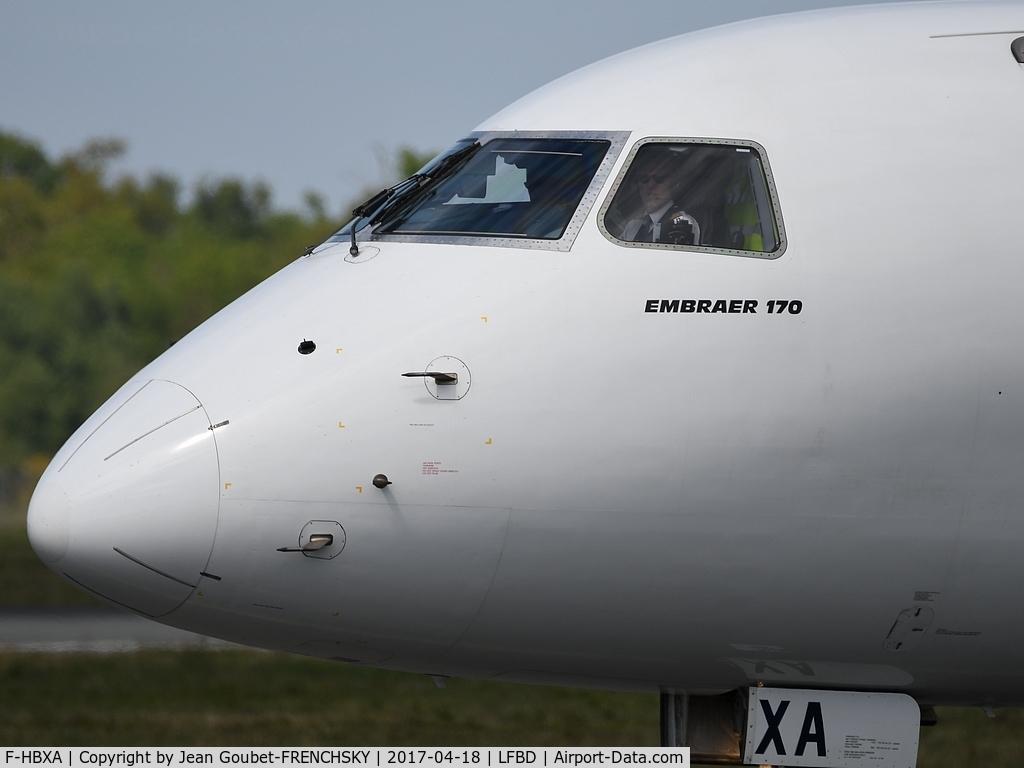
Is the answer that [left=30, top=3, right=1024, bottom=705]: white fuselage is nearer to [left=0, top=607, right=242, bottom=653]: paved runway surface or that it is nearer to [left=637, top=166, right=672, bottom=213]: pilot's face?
[left=637, top=166, right=672, bottom=213]: pilot's face

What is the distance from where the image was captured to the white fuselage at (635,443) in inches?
252

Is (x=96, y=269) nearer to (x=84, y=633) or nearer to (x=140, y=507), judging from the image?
(x=84, y=633)

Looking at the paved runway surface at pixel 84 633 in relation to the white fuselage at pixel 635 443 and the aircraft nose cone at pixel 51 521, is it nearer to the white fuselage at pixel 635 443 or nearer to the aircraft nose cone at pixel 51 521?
the aircraft nose cone at pixel 51 521

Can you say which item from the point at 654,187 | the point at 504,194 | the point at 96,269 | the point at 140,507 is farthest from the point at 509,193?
the point at 96,269

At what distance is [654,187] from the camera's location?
273 inches

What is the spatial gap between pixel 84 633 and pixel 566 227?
18.4 metres

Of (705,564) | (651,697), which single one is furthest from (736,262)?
(651,697)

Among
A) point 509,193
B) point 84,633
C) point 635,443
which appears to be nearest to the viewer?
point 635,443

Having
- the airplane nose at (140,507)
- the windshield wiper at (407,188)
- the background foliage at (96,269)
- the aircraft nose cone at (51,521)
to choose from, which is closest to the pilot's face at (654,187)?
the windshield wiper at (407,188)

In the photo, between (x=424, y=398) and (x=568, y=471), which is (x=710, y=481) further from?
(x=424, y=398)

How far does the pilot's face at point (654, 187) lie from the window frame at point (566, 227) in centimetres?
19

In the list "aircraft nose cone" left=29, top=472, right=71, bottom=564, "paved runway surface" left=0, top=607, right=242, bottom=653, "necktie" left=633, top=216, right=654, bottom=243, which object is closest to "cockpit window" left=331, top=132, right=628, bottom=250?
"necktie" left=633, top=216, right=654, bottom=243

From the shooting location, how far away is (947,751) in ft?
49.3

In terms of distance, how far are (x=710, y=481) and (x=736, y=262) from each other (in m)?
1.13
